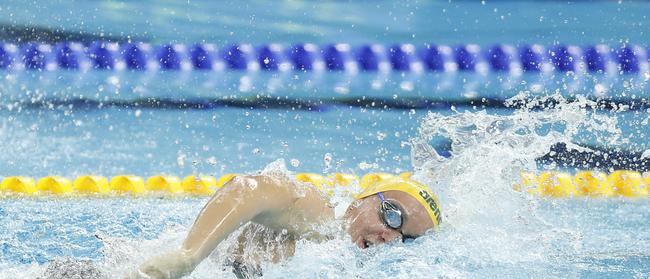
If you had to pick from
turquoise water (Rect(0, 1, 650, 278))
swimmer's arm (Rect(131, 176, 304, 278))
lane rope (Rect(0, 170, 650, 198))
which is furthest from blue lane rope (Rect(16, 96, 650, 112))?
swimmer's arm (Rect(131, 176, 304, 278))

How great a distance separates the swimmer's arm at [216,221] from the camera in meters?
1.95

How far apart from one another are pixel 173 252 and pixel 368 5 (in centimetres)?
502

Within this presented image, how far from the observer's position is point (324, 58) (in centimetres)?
621

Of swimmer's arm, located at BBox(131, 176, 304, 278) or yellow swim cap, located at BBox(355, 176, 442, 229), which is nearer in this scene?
swimmer's arm, located at BBox(131, 176, 304, 278)

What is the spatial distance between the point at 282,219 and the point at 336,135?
3272 millimetres

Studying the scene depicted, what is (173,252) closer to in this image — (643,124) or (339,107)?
(339,107)

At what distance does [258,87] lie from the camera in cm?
604

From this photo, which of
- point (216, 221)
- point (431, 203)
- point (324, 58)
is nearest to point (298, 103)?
point (324, 58)

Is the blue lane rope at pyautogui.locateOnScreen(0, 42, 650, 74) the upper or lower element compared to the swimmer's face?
upper

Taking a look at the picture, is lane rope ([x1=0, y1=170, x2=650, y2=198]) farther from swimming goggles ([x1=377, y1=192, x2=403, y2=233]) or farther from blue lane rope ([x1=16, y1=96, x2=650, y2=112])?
swimming goggles ([x1=377, y1=192, x2=403, y2=233])

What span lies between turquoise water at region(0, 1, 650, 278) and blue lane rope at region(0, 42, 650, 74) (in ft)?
0.26

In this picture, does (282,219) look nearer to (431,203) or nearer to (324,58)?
(431,203)

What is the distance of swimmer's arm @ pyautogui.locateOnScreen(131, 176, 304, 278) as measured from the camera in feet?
6.39

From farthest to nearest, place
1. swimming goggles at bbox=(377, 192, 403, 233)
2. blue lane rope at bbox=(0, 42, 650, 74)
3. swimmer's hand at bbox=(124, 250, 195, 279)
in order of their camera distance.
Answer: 1. blue lane rope at bbox=(0, 42, 650, 74)
2. swimming goggles at bbox=(377, 192, 403, 233)
3. swimmer's hand at bbox=(124, 250, 195, 279)
